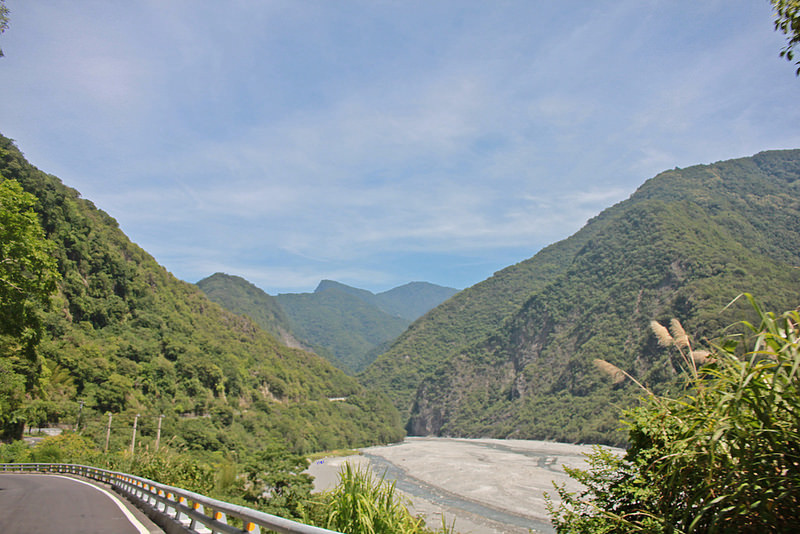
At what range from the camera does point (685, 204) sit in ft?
459

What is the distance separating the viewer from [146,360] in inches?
2640

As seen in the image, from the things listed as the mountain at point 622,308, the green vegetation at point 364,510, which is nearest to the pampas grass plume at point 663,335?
the green vegetation at point 364,510

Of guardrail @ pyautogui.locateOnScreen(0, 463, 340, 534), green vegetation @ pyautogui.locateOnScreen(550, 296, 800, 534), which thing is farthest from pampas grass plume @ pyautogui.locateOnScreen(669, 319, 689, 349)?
guardrail @ pyautogui.locateOnScreen(0, 463, 340, 534)

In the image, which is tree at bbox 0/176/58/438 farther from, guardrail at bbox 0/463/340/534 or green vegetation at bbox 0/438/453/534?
green vegetation at bbox 0/438/453/534

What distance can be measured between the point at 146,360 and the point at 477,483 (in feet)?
161

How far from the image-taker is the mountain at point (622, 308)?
3509 inches

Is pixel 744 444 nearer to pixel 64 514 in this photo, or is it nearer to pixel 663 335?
pixel 663 335

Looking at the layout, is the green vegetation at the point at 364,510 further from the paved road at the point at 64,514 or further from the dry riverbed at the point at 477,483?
the dry riverbed at the point at 477,483

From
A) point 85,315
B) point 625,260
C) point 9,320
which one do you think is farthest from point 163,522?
point 625,260

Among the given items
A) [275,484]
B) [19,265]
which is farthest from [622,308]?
[19,265]

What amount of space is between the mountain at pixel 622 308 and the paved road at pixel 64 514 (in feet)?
236

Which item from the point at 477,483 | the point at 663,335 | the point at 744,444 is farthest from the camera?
the point at 477,483

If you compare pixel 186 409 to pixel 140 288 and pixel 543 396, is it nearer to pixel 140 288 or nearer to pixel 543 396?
pixel 140 288

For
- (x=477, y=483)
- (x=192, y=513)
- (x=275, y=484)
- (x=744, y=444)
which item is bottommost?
(x=477, y=483)
